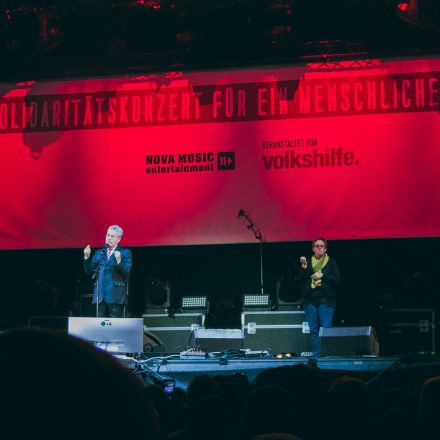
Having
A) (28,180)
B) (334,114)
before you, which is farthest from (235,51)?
(28,180)

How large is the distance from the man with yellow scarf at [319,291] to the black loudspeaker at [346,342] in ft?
4.34

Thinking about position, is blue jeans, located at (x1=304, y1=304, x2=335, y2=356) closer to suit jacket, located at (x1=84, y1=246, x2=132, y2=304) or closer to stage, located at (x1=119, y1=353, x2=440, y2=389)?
stage, located at (x1=119, y1=353, x2=440, y2=389)

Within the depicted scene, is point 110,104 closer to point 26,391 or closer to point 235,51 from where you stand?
point 235,51

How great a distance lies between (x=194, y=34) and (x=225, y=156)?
1.56m

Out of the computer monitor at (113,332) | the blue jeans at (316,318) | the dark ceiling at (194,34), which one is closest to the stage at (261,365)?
the computer monitor at (113,332)

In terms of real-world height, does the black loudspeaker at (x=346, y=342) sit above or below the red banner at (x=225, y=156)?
below

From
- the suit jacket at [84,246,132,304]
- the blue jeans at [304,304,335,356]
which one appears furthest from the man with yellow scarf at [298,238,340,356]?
the suit jacket at [84,246,132,304]

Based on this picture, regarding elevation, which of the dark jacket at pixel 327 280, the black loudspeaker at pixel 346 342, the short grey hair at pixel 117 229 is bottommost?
the black loudspeaker at pixel 346 342

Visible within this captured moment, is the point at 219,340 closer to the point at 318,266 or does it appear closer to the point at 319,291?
the point at 319,291

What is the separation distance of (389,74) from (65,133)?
4.16 meters

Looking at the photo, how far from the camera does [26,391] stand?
0.46 meters

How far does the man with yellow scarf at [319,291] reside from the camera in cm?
859

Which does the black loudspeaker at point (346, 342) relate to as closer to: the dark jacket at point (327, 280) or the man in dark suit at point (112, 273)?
the dark jacket at point (327, 280)

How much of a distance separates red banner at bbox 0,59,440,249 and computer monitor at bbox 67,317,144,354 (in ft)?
8.87
